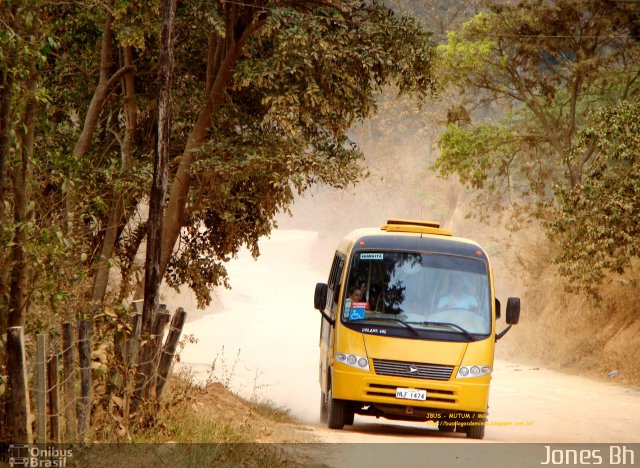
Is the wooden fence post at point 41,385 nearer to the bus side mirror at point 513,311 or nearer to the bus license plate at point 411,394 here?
the bus license plate at point 411,394

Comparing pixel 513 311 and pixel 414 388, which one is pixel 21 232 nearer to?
pixel 414 388

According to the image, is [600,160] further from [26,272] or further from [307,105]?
[26,272]

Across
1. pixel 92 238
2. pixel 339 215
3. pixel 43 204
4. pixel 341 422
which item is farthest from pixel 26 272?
pixel 339 215

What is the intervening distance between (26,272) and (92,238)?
1263 cm

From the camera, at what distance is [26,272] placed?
9.56m

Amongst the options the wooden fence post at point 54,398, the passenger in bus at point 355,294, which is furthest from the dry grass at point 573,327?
the wooden fence post at point 54,398

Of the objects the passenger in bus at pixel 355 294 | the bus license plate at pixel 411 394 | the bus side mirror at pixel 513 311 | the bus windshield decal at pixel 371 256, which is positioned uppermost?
the bus windshield decal at pixel 371 256

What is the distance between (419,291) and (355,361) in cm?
133

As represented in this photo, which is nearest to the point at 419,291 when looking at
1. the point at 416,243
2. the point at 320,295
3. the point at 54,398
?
the point at 416,243

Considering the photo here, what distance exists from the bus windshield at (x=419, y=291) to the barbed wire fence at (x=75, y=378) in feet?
12.8

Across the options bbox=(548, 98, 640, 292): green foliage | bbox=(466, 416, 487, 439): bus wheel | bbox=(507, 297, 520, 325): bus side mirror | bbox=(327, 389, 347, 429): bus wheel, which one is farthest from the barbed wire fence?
bbox=(548, 98, 640, 292): green foliage

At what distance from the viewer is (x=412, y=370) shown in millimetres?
14133

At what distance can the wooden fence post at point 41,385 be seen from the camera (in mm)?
8336

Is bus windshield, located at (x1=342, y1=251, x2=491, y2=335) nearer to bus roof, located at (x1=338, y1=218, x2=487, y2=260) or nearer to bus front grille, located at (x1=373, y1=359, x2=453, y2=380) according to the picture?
bus roof, located at (x1=338, y1=218, x2=487, y2=260)
